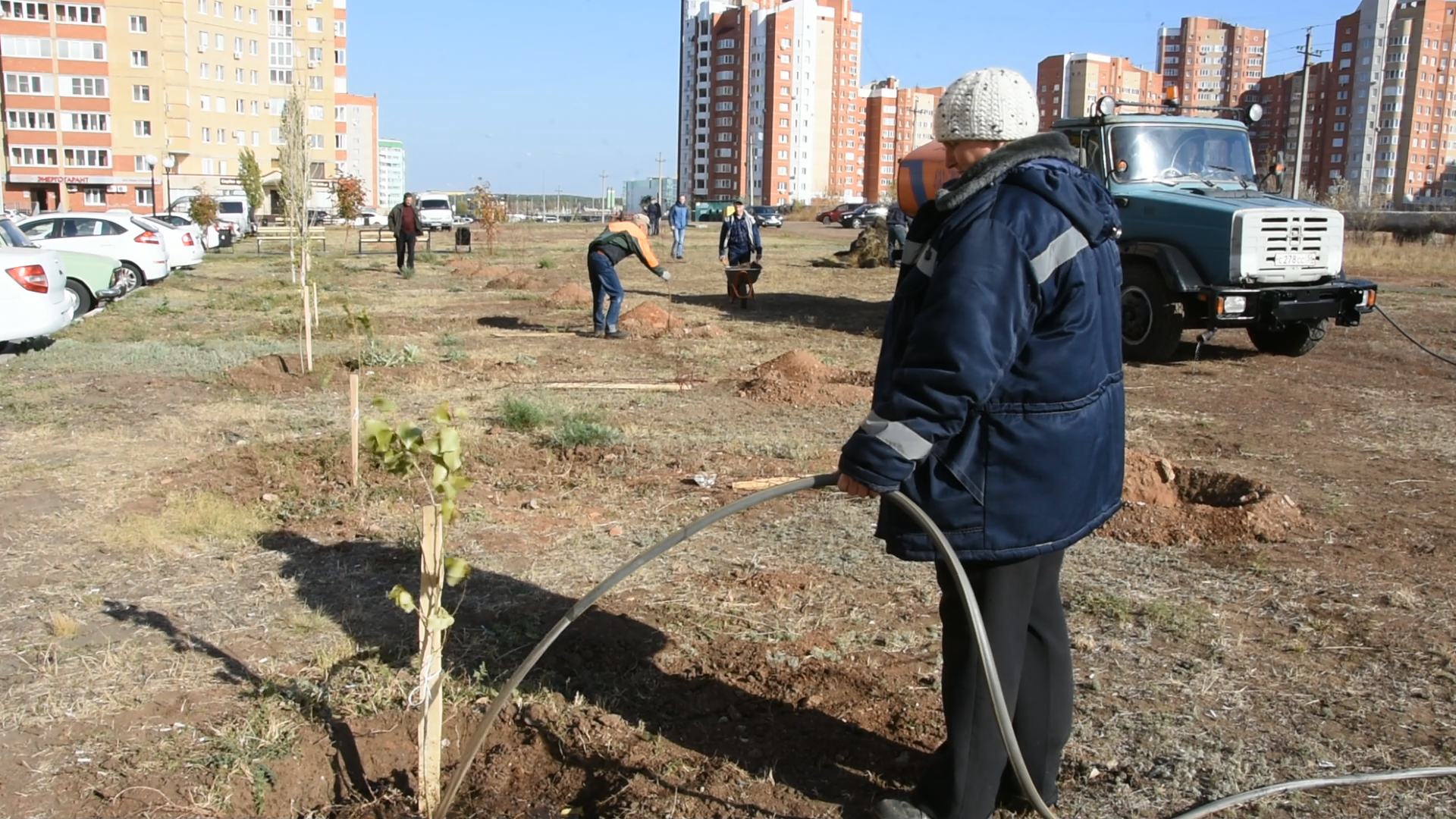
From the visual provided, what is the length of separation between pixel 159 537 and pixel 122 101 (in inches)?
3636

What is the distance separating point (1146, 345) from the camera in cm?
1160

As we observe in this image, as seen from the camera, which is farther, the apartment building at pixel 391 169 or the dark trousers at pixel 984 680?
the apartment building at pixel 391 169

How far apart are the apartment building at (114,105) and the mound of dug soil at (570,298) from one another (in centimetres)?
6619

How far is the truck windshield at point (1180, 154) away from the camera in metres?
11.9

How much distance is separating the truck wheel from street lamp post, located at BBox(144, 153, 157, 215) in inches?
3127

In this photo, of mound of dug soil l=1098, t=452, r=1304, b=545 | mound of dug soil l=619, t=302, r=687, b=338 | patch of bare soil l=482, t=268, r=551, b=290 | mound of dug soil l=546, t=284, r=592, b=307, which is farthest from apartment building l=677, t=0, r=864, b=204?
mound of dug soil l=1098, t=452, r=1304, b=545

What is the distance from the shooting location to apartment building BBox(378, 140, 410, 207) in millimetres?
146375

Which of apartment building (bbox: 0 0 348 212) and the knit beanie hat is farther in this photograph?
apartment building (bbox: 0 0 348 212)

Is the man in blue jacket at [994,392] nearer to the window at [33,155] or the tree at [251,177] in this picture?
the tree at [251,177]

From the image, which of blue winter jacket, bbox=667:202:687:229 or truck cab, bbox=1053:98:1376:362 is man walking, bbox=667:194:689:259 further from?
truck cab, bbox=1053:98:1376:362

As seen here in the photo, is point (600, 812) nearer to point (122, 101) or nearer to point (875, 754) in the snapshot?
point (875, 754)

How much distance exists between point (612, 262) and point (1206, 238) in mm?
6531

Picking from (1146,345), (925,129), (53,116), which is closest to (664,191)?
(925,129)

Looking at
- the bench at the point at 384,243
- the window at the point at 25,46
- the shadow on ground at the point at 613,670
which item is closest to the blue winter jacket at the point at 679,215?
the bench at the point at 384,243
